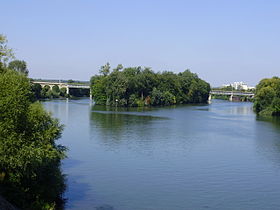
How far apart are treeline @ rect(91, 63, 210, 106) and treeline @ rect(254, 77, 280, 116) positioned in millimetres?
21496

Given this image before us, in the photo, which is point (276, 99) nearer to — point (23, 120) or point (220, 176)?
point (220, 176)

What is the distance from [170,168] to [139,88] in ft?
178

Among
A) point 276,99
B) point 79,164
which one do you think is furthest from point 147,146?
point 276,99

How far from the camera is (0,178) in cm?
1485

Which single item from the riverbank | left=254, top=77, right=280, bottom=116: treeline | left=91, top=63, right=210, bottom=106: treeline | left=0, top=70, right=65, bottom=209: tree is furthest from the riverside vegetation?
left=91, top=63, right=210, bottom=106: treeline

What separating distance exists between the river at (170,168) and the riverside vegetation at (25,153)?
72.1 inches

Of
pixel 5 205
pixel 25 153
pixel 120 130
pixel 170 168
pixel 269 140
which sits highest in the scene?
pixel 25 153

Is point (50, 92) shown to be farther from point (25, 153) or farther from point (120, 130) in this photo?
point (25, 153)

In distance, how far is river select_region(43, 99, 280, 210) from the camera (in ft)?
61.9

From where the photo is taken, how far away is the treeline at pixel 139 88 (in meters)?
74.6

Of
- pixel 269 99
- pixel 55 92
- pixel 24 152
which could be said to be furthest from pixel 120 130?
pixel 55 92

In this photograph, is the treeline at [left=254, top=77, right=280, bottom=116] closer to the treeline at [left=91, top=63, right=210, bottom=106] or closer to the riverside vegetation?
the treeline at [left=91, top=63, right=210, bottom=106]

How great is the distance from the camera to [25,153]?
1470 centimetres

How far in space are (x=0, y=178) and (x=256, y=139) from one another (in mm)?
26897
